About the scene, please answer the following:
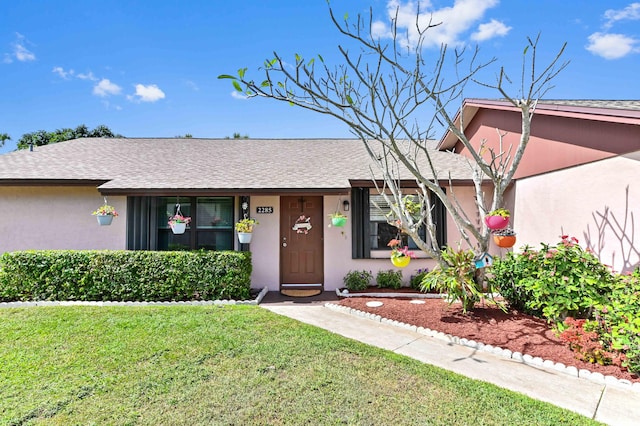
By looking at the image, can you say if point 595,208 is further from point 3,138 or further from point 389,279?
point 3,138

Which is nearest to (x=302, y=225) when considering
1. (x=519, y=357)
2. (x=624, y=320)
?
(x=519, y=357)

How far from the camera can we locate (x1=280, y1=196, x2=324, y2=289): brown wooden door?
8.08 meters

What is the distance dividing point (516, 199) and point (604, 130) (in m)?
2.68

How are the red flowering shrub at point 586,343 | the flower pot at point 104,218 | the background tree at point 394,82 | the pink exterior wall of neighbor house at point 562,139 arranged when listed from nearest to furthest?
the red flowering shrub at point 586,343 < the background tree at point 394,82 < the pink exterior wall of neighbor house at point 562,139 < the flower pot at point 104,218

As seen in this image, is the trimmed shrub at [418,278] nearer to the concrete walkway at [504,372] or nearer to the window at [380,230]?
the window at [380,230]

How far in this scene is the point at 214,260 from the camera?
22.0ft

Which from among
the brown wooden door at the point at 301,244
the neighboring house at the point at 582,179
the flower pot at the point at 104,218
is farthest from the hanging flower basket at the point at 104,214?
the neighboring house at the point at 582,179

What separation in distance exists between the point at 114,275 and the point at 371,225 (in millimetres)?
5978

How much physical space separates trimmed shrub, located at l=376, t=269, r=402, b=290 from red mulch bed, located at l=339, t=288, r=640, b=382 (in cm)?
105

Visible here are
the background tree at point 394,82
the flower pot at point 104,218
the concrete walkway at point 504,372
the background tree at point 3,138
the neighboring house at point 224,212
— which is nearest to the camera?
the concrete walkway at point 504,372

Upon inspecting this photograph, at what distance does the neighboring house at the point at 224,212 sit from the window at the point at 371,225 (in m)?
0.03

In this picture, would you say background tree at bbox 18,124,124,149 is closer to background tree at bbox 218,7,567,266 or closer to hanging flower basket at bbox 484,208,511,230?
background tree at bbox 218,7,567,266

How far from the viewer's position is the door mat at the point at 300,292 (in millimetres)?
7439

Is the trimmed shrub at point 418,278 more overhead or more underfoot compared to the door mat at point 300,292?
more overhead
